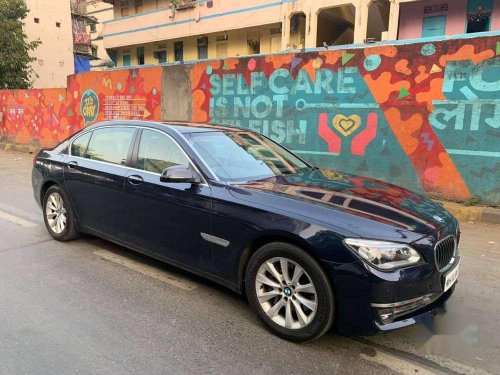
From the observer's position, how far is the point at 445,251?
2994 millimetres

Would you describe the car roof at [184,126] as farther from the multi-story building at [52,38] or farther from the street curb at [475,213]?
the multi-story building at [52,38]

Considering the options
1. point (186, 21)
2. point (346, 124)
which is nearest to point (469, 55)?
point (346, 124)

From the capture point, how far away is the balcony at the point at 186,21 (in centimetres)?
2119

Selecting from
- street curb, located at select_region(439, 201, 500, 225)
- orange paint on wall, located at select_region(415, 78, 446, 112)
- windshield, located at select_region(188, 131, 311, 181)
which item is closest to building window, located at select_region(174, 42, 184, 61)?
orange paint on wall, located at select_region(415, 78, 446, 112)

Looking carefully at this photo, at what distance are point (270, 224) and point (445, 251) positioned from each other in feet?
4.07

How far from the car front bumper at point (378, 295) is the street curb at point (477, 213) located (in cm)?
441

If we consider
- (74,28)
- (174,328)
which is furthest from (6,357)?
(74,28)

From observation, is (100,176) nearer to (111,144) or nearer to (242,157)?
(111,144)

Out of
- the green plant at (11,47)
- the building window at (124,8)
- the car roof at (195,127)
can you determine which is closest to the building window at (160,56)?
the building window at (124,8)

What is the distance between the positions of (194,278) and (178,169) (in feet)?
3.76

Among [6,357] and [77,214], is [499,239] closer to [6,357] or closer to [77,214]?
[77,214]

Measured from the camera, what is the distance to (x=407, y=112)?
7.55 m

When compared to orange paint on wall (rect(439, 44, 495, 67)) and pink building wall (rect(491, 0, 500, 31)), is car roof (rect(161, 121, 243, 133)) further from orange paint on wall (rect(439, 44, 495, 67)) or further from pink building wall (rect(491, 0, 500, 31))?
pink building wall (rect(491, 0, 500, 31))

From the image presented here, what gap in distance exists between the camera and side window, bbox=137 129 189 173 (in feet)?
12.6
